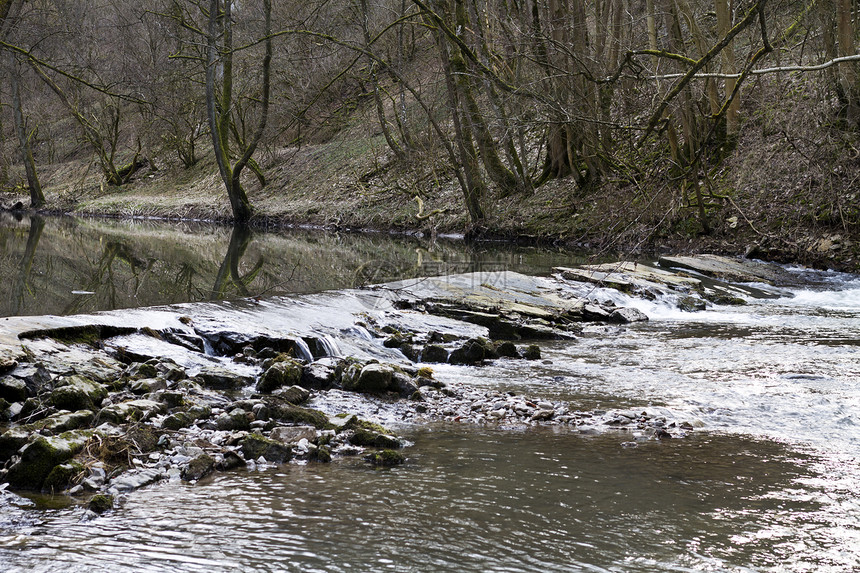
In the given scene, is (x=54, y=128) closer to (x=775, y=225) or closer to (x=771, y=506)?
(x=775, y=225)

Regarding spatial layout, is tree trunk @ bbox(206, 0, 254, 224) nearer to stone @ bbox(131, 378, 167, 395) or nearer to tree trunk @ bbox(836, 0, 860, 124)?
tree trunk @ bbox(836, 0, 860, 124)

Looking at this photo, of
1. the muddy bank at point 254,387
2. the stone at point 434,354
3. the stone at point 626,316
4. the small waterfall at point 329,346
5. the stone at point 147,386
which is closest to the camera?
the muddy bank at point 254,387

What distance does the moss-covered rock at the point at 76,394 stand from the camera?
4824 millimetres

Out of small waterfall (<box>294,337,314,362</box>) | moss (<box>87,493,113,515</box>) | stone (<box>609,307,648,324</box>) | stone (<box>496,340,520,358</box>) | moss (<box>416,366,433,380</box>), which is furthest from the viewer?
stone (<box>609,307,648,324</box>)

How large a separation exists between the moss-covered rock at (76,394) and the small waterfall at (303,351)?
2319mm

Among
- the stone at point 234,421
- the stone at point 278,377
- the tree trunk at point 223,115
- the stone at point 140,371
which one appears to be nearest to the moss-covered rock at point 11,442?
the stone at point 234,421

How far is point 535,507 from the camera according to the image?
3.58m

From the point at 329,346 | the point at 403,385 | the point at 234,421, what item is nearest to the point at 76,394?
the point at 234,421

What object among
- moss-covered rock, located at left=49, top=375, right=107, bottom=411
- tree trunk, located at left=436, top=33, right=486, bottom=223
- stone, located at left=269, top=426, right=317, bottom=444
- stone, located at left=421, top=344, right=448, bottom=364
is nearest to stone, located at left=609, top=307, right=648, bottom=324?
stone, located at left=421, top=344, right=448, bottom=364

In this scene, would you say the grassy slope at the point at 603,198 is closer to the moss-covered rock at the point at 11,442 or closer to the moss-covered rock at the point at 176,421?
the moss-covered rock at the point at 176,421

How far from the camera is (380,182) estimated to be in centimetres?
2619

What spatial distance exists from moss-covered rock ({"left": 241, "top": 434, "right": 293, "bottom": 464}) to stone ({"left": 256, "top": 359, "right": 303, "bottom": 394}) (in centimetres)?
160

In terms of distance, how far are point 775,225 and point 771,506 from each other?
41.7 feet

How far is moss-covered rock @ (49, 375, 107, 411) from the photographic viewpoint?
4824mm
